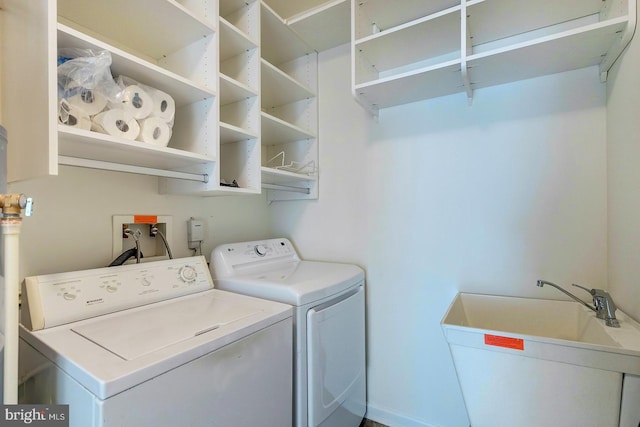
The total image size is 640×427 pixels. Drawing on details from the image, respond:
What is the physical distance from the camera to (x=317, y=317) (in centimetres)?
133

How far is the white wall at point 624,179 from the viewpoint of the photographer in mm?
1049

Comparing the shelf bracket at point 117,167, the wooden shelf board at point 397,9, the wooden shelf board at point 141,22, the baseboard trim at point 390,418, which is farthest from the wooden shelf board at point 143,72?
the baseboard trim at point 390,418

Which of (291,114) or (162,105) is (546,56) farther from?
(162,105)

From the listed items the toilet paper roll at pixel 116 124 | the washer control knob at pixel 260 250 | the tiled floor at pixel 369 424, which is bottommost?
the tiled floor at pixel 369 424

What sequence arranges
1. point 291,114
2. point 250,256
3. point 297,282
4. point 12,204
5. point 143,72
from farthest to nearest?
1. point 291,114
2. point 250,256
3. point 297,282
4. point 143,72
5. point 12,204

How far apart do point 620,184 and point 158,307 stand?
192 centimetres

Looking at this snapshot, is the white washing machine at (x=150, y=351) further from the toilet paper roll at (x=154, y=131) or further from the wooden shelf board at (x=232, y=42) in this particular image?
the wooden shelf board at (x=232, y=42)

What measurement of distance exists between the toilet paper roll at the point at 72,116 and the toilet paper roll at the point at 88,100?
2 cm

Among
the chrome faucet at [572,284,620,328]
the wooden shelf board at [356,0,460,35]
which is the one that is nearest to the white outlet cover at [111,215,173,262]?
the wooden shelf board at [356,0,460,35]

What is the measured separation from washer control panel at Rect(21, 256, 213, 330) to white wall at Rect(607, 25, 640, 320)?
1742mm

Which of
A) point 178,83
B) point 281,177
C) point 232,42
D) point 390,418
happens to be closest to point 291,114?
point 281,177

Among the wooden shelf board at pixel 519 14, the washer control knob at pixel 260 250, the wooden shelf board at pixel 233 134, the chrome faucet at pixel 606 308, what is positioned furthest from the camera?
the washer control knob at pixel 260 250

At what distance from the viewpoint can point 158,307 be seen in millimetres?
1217

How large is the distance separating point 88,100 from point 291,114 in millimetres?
1376
